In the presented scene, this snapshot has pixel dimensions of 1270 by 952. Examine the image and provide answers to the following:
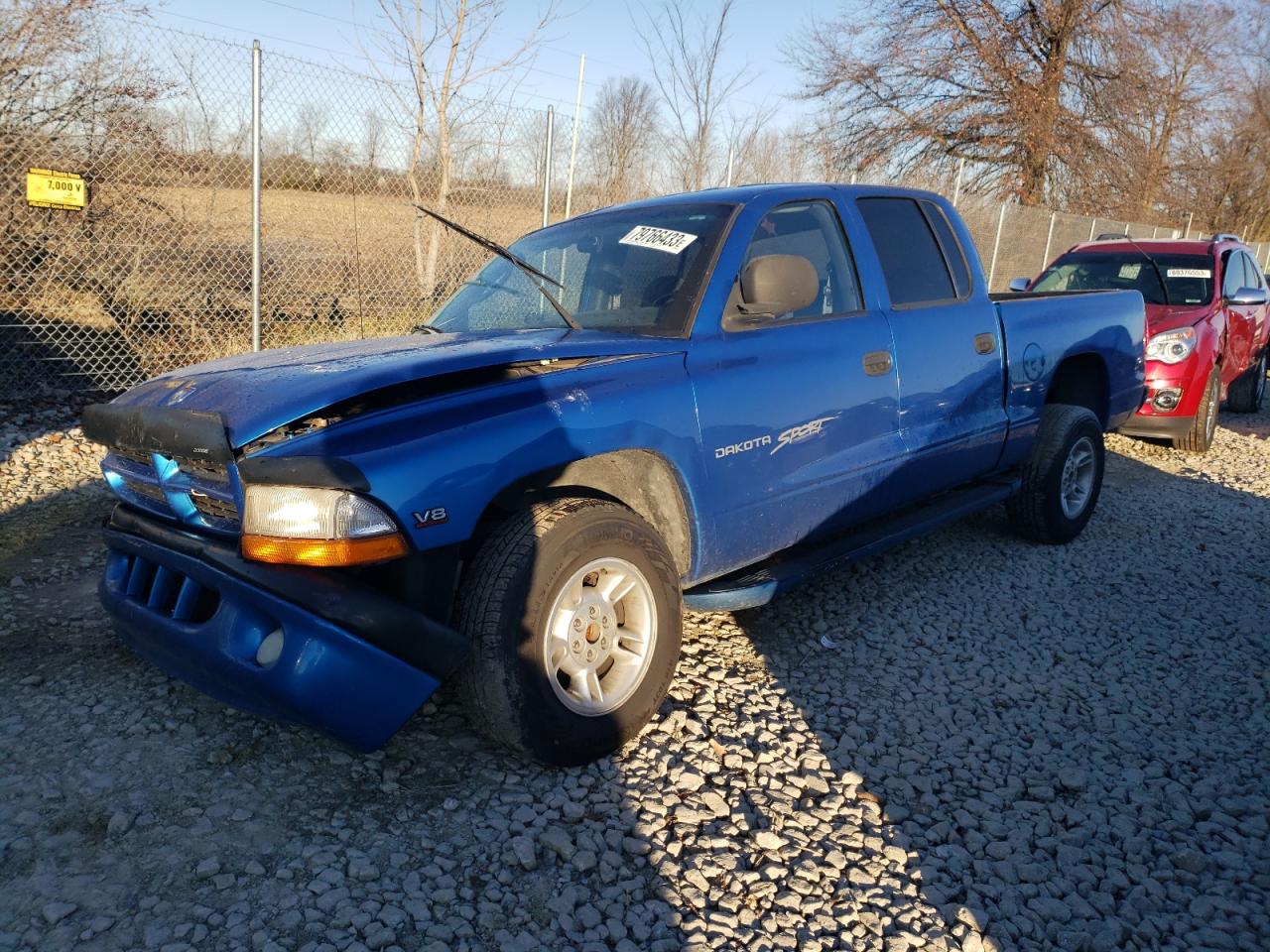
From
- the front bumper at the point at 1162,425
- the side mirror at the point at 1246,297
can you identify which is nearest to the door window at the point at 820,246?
the front bumper at the point at 1162,425

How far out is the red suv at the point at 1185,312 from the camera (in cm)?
743

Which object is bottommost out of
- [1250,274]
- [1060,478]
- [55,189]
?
[1060,478]

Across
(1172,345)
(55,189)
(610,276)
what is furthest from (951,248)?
(55,189)

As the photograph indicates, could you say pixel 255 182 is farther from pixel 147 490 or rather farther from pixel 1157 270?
pixel 1157 270

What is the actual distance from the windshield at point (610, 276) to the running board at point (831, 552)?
96 cm

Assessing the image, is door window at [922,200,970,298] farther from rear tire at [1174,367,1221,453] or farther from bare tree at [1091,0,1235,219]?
bare tree at [1091,0,1235,219]

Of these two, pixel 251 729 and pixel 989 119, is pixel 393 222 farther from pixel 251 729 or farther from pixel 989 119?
pixel 989 119

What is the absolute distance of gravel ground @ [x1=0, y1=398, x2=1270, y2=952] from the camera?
2260mm

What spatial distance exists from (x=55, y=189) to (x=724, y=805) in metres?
6.25

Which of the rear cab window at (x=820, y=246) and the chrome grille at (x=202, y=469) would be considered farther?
the rear cab window at (x=820, y=246)

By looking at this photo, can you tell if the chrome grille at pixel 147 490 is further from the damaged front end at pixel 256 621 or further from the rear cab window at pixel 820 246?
the rear cab window at pixel 820 246

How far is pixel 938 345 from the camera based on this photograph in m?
4.15

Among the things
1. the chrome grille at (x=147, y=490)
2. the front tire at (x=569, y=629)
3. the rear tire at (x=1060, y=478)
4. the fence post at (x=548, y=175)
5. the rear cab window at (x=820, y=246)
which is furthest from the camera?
the fence post at (x=548, y=175)

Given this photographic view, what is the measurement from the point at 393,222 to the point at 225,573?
20.1 feet
